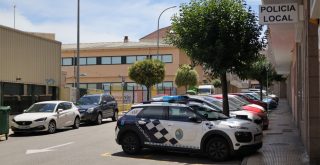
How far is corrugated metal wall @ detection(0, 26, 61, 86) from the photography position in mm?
24375

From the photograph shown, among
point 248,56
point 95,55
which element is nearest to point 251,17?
point 248,56

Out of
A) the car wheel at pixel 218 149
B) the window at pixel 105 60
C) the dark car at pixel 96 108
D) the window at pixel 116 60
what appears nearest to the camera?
the car wheel at pixel 218 149

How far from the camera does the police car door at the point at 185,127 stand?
12797mm

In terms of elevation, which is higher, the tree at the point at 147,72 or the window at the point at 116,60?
the window at the point at 116,60

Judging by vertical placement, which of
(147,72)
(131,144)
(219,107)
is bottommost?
(131,144)

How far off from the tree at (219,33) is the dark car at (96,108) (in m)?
9.16

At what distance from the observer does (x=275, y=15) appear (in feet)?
38.3

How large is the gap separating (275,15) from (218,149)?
3642mm

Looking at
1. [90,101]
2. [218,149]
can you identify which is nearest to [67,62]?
[90,101]

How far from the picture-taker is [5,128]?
719 inches

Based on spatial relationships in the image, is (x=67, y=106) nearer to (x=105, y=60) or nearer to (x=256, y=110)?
(x=256, y=110)

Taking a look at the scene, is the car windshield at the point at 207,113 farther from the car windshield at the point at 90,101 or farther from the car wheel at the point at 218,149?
the car windshield at the point at 90,101

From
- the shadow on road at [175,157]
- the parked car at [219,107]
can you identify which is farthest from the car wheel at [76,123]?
the shadow on road at [175,157]

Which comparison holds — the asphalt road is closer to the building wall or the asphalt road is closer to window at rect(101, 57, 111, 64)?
the building wall
